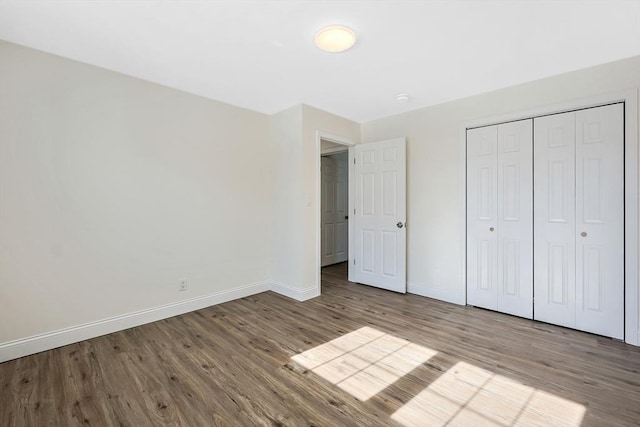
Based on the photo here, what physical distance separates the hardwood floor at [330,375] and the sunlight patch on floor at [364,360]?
0.4 inches

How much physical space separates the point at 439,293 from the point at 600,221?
181 cm

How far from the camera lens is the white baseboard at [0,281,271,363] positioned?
234 centimetres

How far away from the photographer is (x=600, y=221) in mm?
2703

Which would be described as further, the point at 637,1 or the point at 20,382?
the point at 20,382

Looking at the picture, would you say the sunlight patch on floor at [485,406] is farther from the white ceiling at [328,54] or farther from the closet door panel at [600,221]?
the white ceiling at [328,54]

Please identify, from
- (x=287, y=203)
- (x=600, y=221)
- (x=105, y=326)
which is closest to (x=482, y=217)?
(x=600, y=221)

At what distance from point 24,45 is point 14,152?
90 centimetres

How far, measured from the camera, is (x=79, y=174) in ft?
8.61

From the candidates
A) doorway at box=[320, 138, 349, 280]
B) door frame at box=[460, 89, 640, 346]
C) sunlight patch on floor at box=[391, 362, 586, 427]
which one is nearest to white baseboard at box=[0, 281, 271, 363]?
doorway at box=[320, 138, 349, 280]

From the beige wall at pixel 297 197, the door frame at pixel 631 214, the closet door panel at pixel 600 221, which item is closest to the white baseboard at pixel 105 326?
the beige wall at pixel 297 197

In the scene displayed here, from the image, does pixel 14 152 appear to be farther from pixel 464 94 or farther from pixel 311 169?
pixel 464 94

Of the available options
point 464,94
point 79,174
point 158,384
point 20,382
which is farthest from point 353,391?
point 464,94

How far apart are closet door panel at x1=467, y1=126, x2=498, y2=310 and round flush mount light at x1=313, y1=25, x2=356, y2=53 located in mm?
2069

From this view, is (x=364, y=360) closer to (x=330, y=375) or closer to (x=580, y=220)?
(x=330, y=375)
